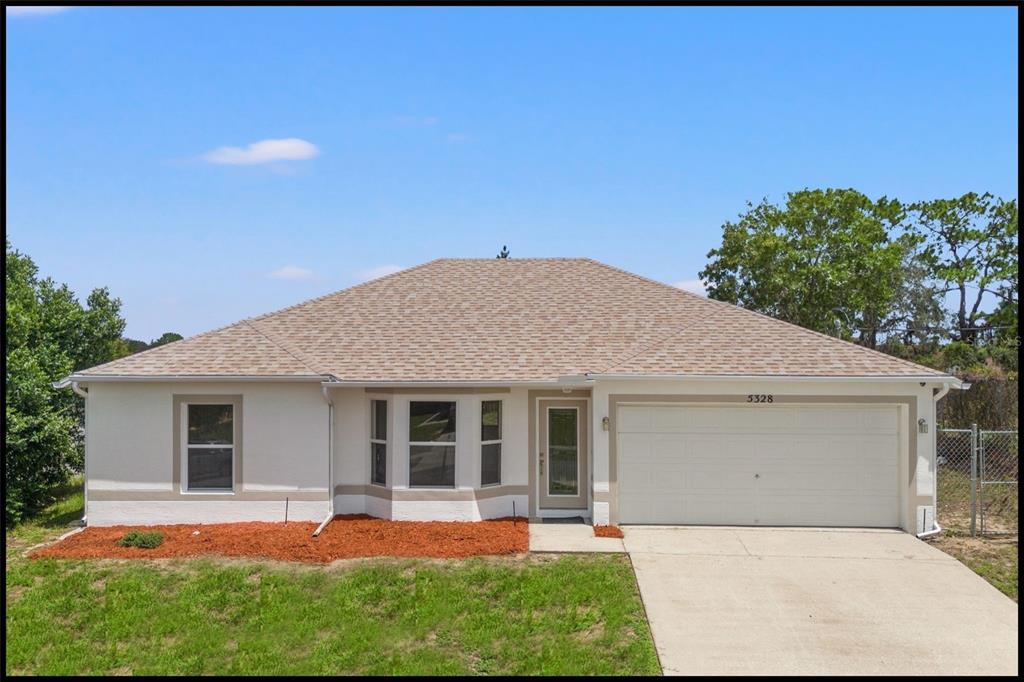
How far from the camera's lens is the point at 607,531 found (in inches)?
471

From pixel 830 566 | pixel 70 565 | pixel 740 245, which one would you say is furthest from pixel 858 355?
pixel 740 245

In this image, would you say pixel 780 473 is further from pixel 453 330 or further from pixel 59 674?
pixel 59 674

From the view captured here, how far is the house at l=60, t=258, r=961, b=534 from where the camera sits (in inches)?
490

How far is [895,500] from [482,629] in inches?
327

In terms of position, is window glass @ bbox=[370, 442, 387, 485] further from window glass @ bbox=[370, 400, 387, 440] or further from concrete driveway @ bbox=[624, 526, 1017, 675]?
concrete driveway @ bbox=[624, 526, 1017, 675]

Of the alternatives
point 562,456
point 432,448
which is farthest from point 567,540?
point 432,448

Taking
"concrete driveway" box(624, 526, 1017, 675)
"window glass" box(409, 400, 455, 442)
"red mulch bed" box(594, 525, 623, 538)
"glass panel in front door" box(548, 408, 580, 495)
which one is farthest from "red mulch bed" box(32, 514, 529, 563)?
"concrete driveway" box(624, 526, 1017, 675)

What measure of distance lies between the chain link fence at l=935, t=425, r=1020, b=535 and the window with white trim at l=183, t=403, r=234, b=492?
12.3 meters

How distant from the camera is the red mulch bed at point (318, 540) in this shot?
10.7 meters

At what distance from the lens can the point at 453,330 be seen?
14734 mm

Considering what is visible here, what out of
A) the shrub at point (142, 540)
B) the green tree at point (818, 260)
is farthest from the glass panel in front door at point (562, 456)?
the green tree at point (818, 260)

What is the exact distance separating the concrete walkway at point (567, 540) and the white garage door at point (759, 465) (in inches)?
40.8

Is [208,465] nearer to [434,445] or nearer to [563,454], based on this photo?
[434,445]

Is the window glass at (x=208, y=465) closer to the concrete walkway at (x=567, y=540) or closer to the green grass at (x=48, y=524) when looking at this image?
the green grass at (x=48, y=524)
